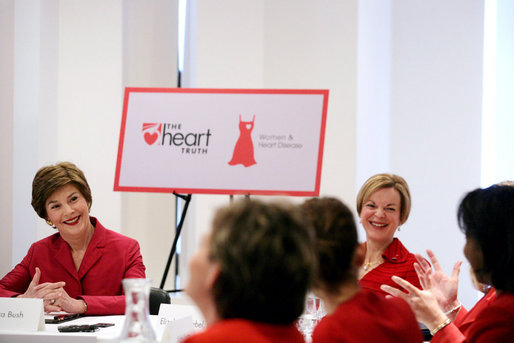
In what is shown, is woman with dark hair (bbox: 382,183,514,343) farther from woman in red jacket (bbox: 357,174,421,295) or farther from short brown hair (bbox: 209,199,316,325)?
woman in red jacket (bbox: 357,174,421,295)

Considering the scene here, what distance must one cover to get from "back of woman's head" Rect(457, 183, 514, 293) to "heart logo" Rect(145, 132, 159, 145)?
2411 millimetres

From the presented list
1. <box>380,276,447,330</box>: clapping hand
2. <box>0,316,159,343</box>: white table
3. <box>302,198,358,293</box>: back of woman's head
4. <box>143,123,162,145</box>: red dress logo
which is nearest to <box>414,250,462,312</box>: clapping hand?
<box>380,276,447,330</box>: clapping hand

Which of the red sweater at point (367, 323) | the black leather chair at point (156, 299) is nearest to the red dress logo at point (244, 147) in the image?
the black leather chair at point (156, 299)

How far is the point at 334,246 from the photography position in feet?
5.74

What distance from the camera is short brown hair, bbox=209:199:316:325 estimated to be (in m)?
1.27

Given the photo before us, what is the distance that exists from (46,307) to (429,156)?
11.3 ft

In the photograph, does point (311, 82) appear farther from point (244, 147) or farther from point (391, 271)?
point (391, 271)

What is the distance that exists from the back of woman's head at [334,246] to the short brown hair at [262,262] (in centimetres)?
43

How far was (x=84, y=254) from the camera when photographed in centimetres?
371

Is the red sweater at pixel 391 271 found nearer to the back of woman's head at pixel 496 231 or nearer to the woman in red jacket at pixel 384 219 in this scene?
the woman in red jacket at pixel 384 219

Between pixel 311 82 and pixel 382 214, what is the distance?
Answer: 1925mm

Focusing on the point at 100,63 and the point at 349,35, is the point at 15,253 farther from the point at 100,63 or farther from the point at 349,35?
the point at 349,35

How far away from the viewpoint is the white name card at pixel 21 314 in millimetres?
2697

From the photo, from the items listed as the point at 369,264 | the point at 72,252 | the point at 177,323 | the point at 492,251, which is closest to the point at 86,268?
the point at 72,252
